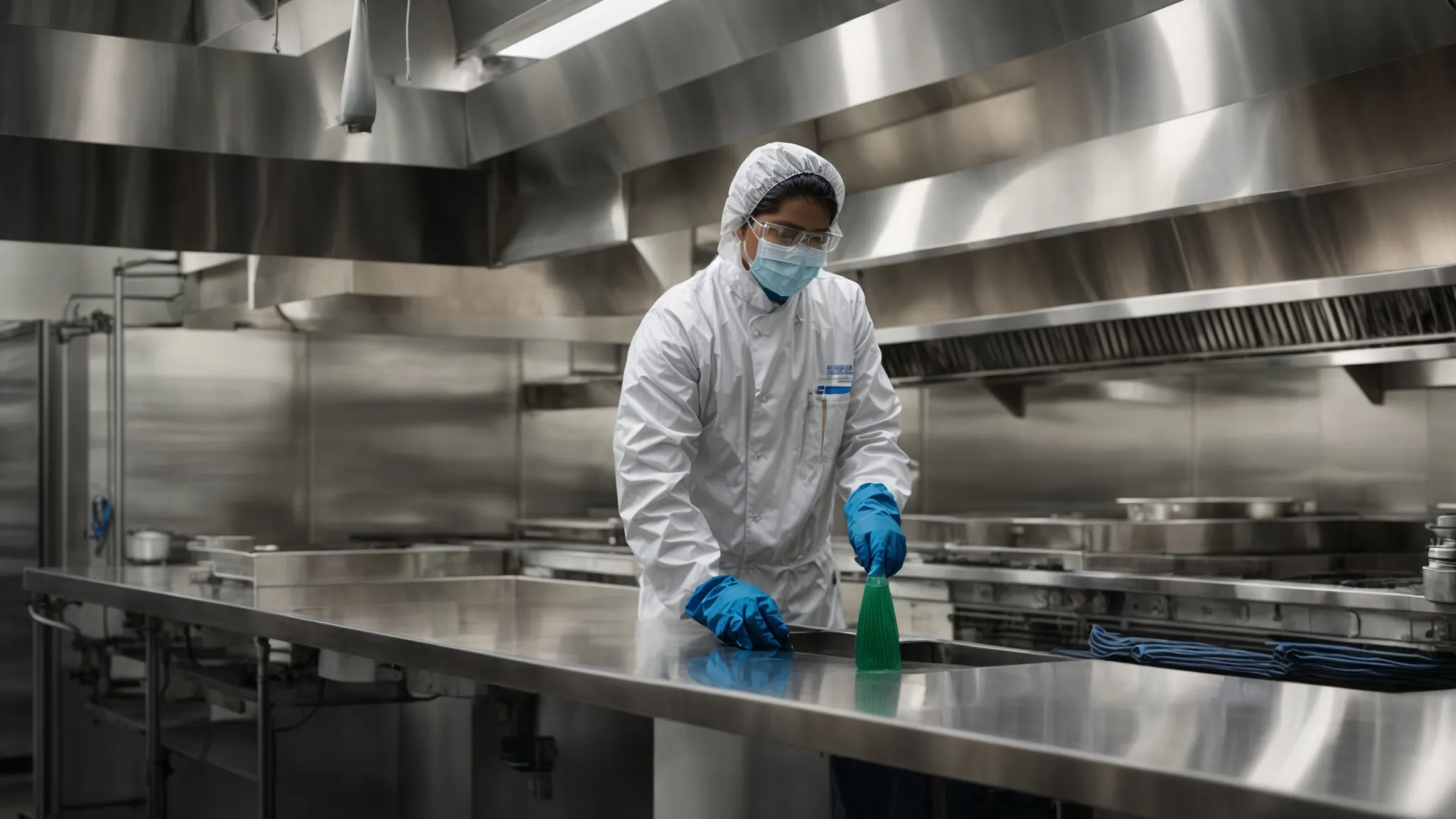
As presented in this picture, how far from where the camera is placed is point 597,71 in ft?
11.9

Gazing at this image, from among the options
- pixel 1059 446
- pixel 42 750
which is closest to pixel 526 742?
pixel 42 750

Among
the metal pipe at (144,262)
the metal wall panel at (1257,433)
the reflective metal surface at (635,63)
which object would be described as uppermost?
the reflective metal surface at (635,63)

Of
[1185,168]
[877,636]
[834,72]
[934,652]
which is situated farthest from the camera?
[834,72]

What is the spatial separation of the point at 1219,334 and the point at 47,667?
419 cm

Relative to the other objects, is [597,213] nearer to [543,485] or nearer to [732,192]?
[732,192]

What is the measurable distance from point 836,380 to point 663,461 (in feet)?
1.32

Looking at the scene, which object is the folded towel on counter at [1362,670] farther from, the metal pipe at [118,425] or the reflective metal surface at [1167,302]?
the metal pipe at [118,425]

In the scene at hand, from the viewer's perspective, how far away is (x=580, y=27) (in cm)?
369

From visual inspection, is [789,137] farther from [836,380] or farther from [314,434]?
[314,434]

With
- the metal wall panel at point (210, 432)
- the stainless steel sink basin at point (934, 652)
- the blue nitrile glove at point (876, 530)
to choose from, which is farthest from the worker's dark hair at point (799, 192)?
the metal wall panel at point (210, 432)

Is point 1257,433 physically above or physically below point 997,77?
below

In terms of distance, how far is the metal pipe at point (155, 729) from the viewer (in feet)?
12.3

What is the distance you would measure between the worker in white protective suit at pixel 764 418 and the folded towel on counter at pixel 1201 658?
1.30 feet

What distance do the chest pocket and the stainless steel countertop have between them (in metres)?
0.35
